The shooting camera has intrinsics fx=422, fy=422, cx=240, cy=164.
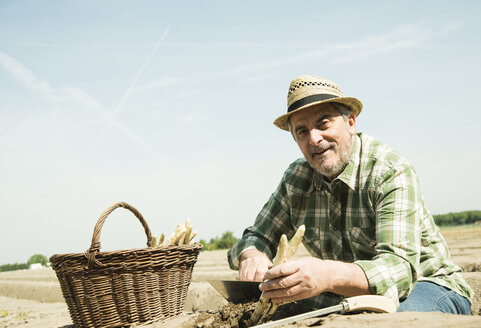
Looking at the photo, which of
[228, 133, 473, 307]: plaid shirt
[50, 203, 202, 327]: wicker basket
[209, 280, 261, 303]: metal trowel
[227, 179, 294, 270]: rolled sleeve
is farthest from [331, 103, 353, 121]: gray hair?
[50, 203, 202, 327]: wicker basket

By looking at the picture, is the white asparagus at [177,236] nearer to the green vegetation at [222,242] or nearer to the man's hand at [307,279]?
the man's hand at [307,279]

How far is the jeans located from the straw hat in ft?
4.20

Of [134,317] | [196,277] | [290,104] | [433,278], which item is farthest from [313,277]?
[196,277]

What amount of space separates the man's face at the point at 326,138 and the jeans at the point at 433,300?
91 centimetres

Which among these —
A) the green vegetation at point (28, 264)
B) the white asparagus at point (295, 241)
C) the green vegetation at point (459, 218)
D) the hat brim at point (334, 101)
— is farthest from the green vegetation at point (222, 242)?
the white asparagus at point (295, 241)

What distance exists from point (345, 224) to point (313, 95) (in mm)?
931

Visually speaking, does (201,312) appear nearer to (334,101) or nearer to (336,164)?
Result: (336,164)

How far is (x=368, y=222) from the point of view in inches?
110

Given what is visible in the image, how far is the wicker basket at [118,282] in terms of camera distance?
3.01 m

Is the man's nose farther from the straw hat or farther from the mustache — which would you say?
the straw hat

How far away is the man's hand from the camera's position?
2033 mm

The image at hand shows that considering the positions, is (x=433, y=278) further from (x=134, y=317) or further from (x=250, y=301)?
(x=134, y=317)

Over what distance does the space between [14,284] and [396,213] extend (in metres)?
8.89

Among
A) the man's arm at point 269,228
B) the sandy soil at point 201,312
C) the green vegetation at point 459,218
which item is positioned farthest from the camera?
the green vegetation at point 459,218
